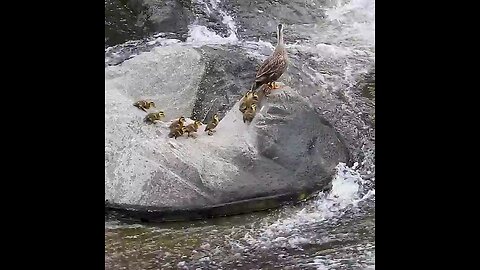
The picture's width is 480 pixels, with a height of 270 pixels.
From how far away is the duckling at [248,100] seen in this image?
3001mm

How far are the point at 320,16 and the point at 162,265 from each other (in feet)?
5.69

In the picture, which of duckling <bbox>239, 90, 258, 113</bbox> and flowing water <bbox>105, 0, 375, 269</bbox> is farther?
duckling <bbox>239, 90, 258, 113</bbox>

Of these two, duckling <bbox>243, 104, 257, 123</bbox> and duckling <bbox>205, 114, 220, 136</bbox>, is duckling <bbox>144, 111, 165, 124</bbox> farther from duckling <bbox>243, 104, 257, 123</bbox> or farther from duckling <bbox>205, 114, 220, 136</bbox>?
duckling <bbox>243, 104, 257, 123</bbox>

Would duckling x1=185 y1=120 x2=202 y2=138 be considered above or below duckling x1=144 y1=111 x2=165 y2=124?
below

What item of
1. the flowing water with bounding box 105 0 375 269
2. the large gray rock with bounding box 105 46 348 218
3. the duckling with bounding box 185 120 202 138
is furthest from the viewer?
the duckling with bounding box 185 120 202 138

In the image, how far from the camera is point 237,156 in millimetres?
2855

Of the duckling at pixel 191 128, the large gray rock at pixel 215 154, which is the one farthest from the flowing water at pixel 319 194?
the duckling at pixel 191 128

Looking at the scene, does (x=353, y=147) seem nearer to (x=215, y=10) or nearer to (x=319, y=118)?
(x=319, y=118)

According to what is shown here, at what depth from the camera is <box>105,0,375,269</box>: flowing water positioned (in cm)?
259

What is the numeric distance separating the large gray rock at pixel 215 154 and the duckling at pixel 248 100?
0.04 metres

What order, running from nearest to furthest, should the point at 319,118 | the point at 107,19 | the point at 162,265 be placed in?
the point at 162,265 → the point at 319,118 → the point at 107,19

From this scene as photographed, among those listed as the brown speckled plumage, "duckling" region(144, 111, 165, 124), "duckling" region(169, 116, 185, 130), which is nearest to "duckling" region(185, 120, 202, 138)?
"duckling" region(169, 116, 185, 130)

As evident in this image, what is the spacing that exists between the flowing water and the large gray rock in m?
0.10
